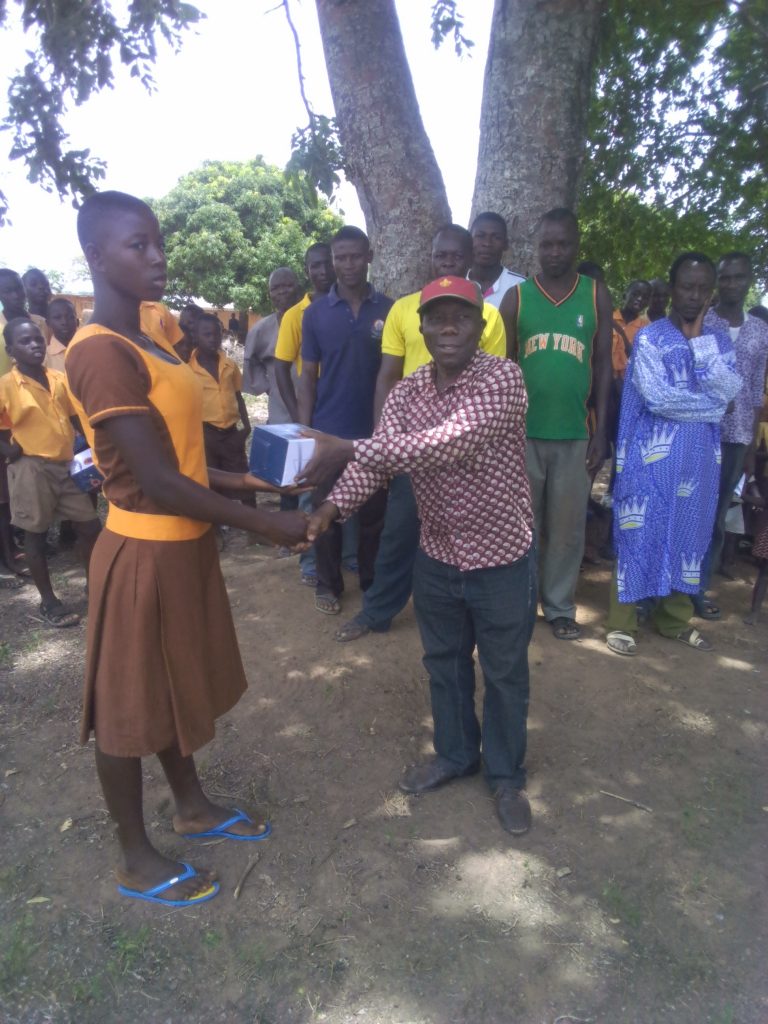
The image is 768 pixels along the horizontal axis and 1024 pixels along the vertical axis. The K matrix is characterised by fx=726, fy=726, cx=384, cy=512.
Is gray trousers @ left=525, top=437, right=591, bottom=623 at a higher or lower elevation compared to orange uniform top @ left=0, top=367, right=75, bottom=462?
lower

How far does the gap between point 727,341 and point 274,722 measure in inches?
122

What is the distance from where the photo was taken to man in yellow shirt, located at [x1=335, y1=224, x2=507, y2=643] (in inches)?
147

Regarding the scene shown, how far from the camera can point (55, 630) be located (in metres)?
4.61

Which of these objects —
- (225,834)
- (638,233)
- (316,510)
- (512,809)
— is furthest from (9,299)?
(638,233)

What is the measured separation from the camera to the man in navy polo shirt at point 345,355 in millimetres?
4129

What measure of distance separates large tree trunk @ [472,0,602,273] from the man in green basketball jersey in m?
0.86

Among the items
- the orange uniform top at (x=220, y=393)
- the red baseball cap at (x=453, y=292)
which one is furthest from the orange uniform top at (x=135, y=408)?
the orange uniform top at (x=220, y=393)

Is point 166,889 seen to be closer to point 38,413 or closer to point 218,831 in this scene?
point 218,831

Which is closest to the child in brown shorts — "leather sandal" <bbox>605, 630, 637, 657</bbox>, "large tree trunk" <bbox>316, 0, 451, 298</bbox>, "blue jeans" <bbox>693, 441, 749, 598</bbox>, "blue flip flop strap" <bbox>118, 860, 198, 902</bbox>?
"large tree trunk" <bbox>316, 0, 451, 298</bbox>

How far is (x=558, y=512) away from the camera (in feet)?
13.3

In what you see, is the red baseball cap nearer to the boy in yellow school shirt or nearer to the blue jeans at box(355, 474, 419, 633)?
the blue jeans at box(355, 474, 419, 633)

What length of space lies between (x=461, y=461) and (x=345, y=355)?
1997 millimetres

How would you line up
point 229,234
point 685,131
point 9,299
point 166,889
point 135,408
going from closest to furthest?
point 135,408, point 166,889, point 9,299, point 685,131, point 229,234

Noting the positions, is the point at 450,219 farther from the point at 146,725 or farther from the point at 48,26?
the point at 146,725
